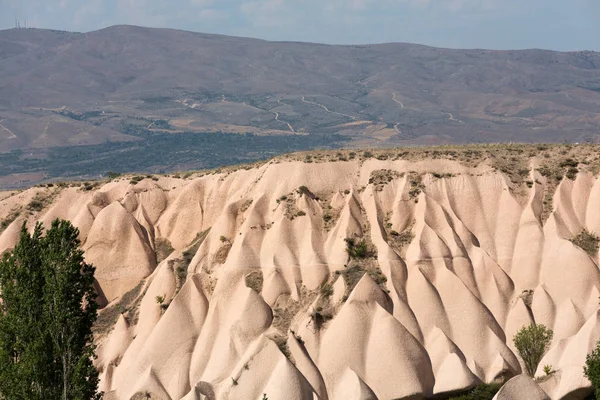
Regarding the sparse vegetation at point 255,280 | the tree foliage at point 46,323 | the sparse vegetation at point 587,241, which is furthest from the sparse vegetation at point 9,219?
the sparse vegetation at point 587,241

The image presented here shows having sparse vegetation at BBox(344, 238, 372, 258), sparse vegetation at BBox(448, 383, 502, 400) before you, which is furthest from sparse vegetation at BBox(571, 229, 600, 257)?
sparse vegetation at BBox(344, 238, 372, 258)

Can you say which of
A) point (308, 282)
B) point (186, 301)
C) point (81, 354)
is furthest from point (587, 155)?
point (81, 354)

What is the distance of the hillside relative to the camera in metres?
60.4

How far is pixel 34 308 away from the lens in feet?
159

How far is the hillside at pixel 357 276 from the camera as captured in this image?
60.4 meters

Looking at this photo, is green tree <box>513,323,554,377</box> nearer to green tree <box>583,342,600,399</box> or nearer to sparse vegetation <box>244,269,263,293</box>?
green tree <box>583,342,600,399</box>

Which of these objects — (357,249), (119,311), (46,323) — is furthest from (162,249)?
(46,323)

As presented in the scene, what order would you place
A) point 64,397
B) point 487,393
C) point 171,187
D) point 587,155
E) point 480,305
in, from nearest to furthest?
point 64,397, point 487,393, point 480,305, point 587,155, point 171,187

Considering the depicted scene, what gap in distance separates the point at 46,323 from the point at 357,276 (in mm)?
24198

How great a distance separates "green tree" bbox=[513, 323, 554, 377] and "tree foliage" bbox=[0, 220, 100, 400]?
27.3 metres

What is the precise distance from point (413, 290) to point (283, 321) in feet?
29.9

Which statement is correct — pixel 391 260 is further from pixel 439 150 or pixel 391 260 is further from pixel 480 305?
pixel 439 150

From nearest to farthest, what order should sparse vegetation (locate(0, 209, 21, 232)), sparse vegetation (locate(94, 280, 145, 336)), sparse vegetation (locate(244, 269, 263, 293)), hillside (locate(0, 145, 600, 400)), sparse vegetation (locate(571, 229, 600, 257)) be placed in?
hillside (locate(0, 145, 600, 400)) < sparse vegetation (locate(244, 269, 263, 293)) < sparse vegetation (locate(571, 229, 600, 257)) < sparse vegetation (locate(94, 280, 145, 336)) < sparse vegetation (locate(0, 209, 21, 232))

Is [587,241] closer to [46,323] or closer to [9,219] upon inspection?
→ [46,323]
